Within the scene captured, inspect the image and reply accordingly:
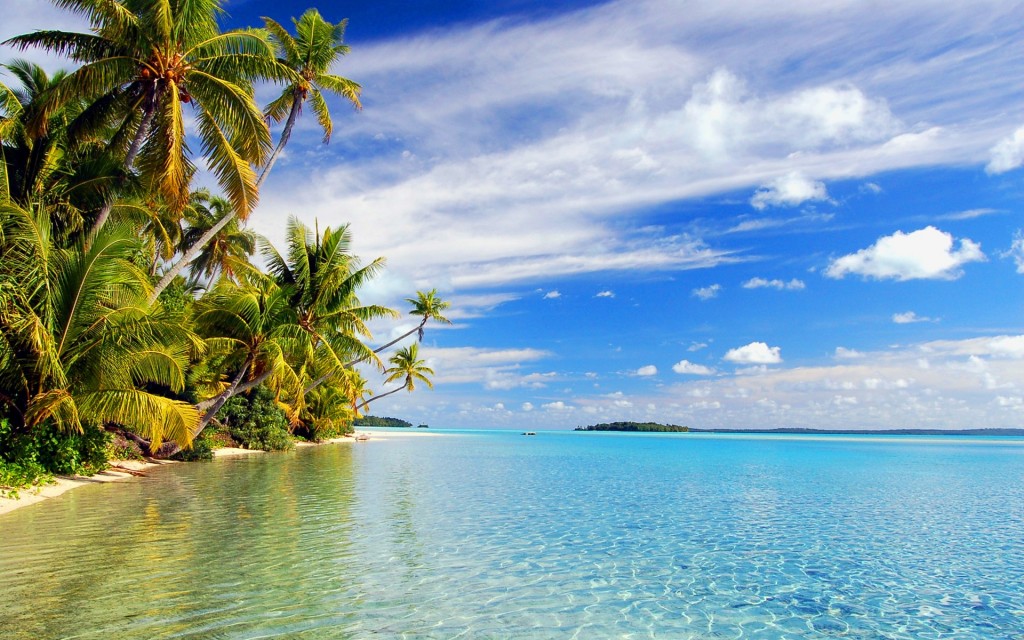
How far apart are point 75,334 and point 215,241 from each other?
68.6ft

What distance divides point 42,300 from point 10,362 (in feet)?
4.93

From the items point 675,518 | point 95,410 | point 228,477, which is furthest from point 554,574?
point 228,477

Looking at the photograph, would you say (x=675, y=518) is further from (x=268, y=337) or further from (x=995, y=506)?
(x=268, y=337)

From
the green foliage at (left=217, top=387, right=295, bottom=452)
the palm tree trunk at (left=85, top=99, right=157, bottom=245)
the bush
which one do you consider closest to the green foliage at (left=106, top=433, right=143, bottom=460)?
the bush

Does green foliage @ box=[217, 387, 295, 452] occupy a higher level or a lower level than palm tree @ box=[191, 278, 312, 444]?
lower

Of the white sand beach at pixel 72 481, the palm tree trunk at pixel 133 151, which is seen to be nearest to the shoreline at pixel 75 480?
the white sand beach at pixel 72 481

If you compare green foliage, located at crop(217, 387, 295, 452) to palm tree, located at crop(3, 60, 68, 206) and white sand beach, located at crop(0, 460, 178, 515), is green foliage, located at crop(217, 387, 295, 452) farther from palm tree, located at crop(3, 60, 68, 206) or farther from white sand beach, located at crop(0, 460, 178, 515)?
palm tree, located at crop(3, 60, 68, 206)

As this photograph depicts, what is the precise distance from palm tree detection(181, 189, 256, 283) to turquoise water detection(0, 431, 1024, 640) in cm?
1860

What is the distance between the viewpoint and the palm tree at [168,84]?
568 inches

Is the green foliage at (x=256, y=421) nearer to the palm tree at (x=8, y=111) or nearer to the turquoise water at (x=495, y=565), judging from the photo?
the turquoise water at (x=495, y=565)

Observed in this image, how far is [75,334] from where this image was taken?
13.2m

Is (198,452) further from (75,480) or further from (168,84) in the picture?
Result: (168,84)

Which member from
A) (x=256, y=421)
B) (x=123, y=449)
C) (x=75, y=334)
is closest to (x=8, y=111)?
(x=75, y=334)

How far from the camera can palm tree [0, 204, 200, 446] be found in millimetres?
12188
